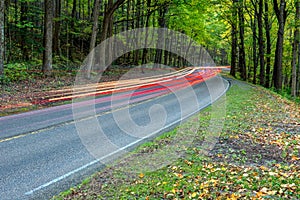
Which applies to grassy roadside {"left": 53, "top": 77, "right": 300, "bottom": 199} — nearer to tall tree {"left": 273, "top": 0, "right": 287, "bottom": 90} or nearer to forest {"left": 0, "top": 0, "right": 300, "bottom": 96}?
forest {"left": 0, "top": 0, "right": 300, "bottom": 96}

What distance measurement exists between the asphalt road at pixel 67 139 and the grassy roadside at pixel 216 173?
0.62 meters

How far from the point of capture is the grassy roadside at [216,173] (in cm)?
485

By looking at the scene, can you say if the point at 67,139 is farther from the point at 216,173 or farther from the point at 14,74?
the point at 14,74

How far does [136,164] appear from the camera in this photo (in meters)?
6.27

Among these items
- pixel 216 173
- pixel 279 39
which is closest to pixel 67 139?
pixel 216 173

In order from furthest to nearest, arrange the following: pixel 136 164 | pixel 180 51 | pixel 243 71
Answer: pixel 180 51
pixel 243 71
pixel 136 164

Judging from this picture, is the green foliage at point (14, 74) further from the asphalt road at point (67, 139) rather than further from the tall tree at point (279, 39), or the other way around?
the tall tree at point (279, 39)

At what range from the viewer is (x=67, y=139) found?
8.09 metres

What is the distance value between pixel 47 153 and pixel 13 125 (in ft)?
10.6

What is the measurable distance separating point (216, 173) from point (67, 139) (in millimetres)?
4453

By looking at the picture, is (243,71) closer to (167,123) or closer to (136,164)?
(167,123)

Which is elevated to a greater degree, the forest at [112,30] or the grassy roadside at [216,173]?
the forest at [112,30]

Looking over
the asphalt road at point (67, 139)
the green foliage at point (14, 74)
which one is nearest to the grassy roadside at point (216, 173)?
the asphalt road at point (67, 139)

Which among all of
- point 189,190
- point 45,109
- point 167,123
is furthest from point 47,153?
point 45,109
